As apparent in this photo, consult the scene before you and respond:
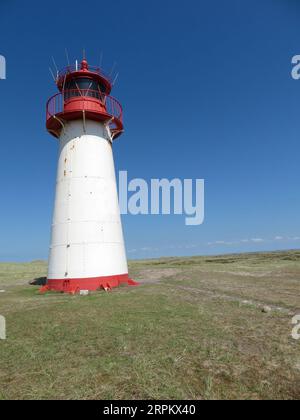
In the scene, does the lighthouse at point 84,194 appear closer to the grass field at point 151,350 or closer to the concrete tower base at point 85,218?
the concrete tower base at point 85,218

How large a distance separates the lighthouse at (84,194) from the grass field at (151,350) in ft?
14.8

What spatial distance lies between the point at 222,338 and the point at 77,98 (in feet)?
58.4

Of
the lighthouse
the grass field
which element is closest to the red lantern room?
the lighthouse

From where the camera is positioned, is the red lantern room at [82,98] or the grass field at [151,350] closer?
the grass field at [151,350]

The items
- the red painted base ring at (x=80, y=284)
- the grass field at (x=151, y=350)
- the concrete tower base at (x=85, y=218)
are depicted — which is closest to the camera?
the grass field at (x=151, y=350)

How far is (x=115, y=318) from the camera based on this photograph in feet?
38.0

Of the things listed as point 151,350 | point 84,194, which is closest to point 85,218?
point 84,194

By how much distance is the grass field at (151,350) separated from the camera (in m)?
6.18

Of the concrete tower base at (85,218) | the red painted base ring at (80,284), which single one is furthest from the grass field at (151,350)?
the concrete tower base at (85,218)

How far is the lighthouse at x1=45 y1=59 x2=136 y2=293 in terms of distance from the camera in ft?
62.2

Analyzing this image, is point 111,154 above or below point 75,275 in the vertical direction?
above

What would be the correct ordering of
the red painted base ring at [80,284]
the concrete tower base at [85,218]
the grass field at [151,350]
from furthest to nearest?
the concrete tower base at [85,218]
the red painted base ring at [80,284]
the grass field at [151,350]
